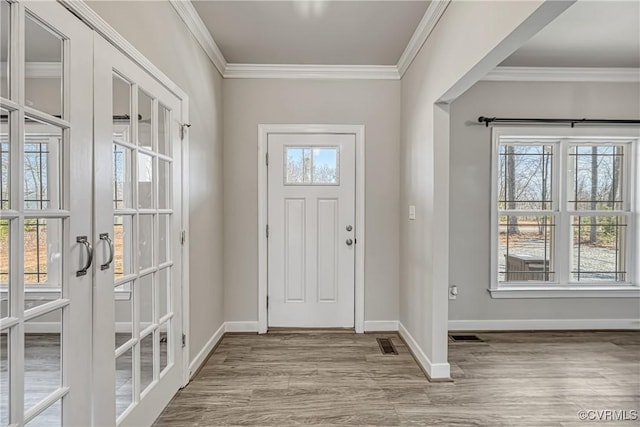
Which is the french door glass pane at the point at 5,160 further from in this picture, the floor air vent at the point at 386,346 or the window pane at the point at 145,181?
the floor air vent at the point at 386,346

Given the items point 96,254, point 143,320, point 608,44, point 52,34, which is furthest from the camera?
point 608,44

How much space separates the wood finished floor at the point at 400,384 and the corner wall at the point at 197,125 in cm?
46

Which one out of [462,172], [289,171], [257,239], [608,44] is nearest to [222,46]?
[289,171]

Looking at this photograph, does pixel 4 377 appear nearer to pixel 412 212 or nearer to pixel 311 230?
pixel 311 230

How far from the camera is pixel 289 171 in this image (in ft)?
11.0

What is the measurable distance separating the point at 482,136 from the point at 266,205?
221cm

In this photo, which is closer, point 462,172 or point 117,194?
point 117,194

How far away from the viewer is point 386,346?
2996mm

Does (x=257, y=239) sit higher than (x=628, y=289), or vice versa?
(x=257, y=239)

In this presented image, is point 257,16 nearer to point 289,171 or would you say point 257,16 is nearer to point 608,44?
point 289,171

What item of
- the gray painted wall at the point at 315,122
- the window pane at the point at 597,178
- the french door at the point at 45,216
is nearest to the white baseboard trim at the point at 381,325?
the gray painted wall at the point at 315,122

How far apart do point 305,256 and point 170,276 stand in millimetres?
1486

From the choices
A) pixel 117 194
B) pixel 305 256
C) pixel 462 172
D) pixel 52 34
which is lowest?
pixel 305 256

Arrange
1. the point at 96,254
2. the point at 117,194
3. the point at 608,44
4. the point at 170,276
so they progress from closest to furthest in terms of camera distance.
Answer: the point at 96,254 → the point at 117,194 → the point at 170,276 → the point at 608,44
